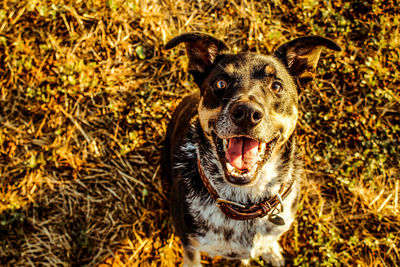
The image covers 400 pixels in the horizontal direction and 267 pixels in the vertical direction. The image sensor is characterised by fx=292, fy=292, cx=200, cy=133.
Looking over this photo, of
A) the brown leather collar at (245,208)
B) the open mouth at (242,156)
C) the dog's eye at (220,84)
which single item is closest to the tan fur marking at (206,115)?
the open mouth at (242,156)

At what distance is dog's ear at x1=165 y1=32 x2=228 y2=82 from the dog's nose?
841 millimetres

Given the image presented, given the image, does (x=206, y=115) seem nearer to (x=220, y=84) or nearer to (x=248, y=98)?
(x=220, y=84)

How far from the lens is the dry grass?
3.96 metres

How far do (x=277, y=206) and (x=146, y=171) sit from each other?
79.4 inches

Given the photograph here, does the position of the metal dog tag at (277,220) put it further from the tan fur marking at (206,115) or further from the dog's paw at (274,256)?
the dog's paw at (274,256)

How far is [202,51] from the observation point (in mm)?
2885

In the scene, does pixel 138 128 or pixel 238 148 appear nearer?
pixel 238 148

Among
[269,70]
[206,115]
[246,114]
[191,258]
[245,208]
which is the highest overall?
[269,70]

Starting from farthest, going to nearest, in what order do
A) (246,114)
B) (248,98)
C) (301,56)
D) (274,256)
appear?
(274,256)
(301,56)
(248,98)
(246,114)

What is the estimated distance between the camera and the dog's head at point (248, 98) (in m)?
2.28

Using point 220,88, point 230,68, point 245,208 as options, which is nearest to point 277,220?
point 245,208

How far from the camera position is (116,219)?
4082mm

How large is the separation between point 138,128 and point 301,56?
2487 millimetres

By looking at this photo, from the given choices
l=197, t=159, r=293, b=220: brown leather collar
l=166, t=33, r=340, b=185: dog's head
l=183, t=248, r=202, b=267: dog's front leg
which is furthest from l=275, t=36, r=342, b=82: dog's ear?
l=183, t=248, r=202, b=267: dog's front leg
